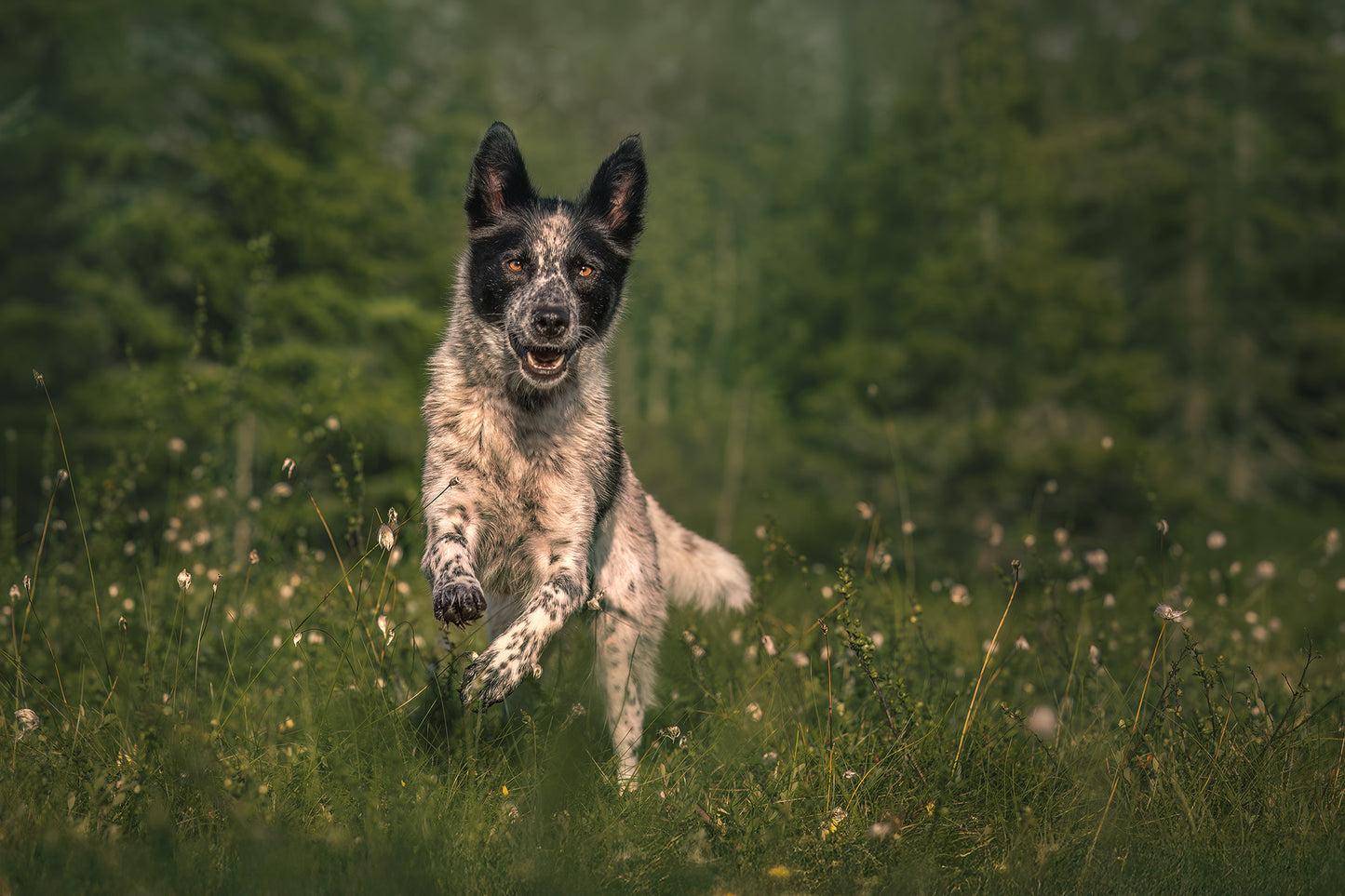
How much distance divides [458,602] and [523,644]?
35 cm

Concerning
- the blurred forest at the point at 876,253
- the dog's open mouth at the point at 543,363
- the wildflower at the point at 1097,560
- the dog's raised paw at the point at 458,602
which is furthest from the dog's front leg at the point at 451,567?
the blurred forest at the point at 876,253

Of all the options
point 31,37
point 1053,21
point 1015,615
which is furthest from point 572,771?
point 1053,21

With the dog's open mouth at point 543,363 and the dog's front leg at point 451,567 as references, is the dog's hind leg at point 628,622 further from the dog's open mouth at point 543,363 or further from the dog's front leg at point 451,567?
the dog's open mouth at point 543,363

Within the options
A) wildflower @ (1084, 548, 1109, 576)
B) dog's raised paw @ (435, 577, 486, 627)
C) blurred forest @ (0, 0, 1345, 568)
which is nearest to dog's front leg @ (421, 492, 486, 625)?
dog's raised paw @ (435, 577, 486, 627)

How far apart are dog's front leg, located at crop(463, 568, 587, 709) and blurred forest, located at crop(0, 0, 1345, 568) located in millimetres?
9681

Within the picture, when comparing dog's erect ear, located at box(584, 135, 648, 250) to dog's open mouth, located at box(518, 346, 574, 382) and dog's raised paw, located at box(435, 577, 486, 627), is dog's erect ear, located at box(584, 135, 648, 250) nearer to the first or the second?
dog's open mouth, located at box(518, 346, 574, 382)

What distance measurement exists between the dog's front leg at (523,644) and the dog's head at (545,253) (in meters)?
0.98

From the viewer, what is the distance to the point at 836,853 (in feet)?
11.3

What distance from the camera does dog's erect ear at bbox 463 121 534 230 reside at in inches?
193

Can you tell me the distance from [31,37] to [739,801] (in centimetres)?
2387

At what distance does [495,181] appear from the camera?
5.01 m

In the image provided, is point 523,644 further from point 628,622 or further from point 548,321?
point 548,321

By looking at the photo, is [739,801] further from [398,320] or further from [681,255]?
[681,255]

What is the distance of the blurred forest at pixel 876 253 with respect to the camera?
16.9 m
